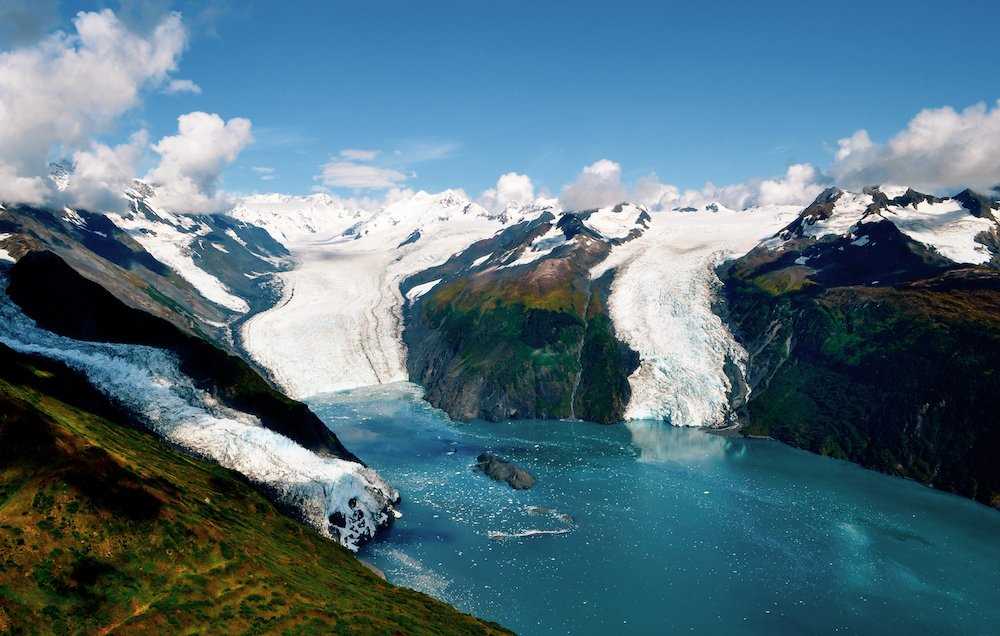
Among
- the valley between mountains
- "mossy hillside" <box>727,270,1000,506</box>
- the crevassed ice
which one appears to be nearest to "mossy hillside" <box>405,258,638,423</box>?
the valley between mountains

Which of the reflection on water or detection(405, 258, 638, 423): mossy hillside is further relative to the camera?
detection(405, 258, 638, 423): mossy hillside

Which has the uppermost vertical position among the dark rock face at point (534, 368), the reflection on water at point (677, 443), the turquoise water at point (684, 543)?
the dark rock face at point (534, 368)

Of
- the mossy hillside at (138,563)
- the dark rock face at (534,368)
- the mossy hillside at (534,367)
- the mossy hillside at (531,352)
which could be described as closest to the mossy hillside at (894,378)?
the dark rock face at (534,368)

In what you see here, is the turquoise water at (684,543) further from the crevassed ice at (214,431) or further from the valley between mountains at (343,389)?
the valley between mountains at (343,389)

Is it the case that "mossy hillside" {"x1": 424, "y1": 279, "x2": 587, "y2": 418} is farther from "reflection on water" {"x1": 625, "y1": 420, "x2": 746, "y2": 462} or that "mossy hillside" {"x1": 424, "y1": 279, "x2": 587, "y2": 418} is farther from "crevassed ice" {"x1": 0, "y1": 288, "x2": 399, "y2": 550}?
"crevassed ice" {"x1": 0, "y1": 288, "x2": 399, "y2": 550}

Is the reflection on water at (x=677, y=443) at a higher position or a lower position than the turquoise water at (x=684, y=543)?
higher

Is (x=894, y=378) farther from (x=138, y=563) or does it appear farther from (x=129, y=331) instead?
(x=129, y=331)
